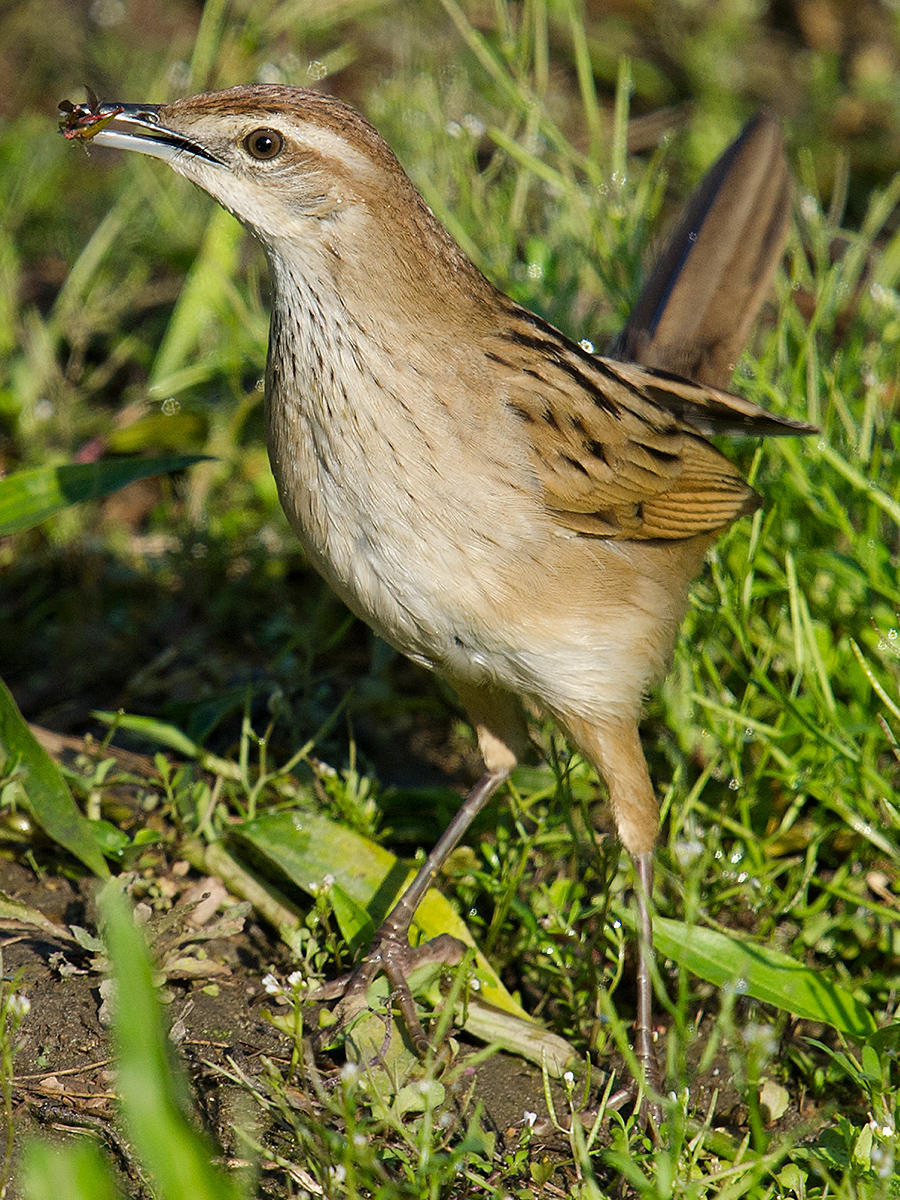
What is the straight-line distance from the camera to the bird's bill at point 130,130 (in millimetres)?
→ 3213

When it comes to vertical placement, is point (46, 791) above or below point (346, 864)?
above

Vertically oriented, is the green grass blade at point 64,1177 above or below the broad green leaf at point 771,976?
above

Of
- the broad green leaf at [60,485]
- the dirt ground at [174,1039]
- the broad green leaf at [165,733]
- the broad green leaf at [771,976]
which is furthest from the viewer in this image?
the broad green leaf at [165,733]

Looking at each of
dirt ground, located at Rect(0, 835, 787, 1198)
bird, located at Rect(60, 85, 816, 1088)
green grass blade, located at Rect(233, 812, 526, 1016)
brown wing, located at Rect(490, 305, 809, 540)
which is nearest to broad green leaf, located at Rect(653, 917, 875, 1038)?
bird, located at Rect(60, 85, 816, 1088)

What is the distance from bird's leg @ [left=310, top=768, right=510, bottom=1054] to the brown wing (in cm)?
114

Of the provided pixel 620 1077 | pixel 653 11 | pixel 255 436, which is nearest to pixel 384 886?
pixel 620 1077

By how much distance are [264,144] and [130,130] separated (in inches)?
15.3

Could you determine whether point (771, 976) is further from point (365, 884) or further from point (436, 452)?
point (436, 452)

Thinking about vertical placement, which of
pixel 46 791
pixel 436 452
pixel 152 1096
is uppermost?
pixel 436 452

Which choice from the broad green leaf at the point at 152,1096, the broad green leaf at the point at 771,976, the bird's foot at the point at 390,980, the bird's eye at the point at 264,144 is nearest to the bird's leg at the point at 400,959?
the bird's foot at the point at 390,980

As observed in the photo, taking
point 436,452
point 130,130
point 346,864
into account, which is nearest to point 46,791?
point 346,864

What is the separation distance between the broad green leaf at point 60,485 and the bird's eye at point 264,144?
112 centimetres

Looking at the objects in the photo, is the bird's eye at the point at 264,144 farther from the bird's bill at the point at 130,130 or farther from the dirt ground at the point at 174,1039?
the dirt ground at the point at 174,1039

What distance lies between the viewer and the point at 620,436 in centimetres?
370
